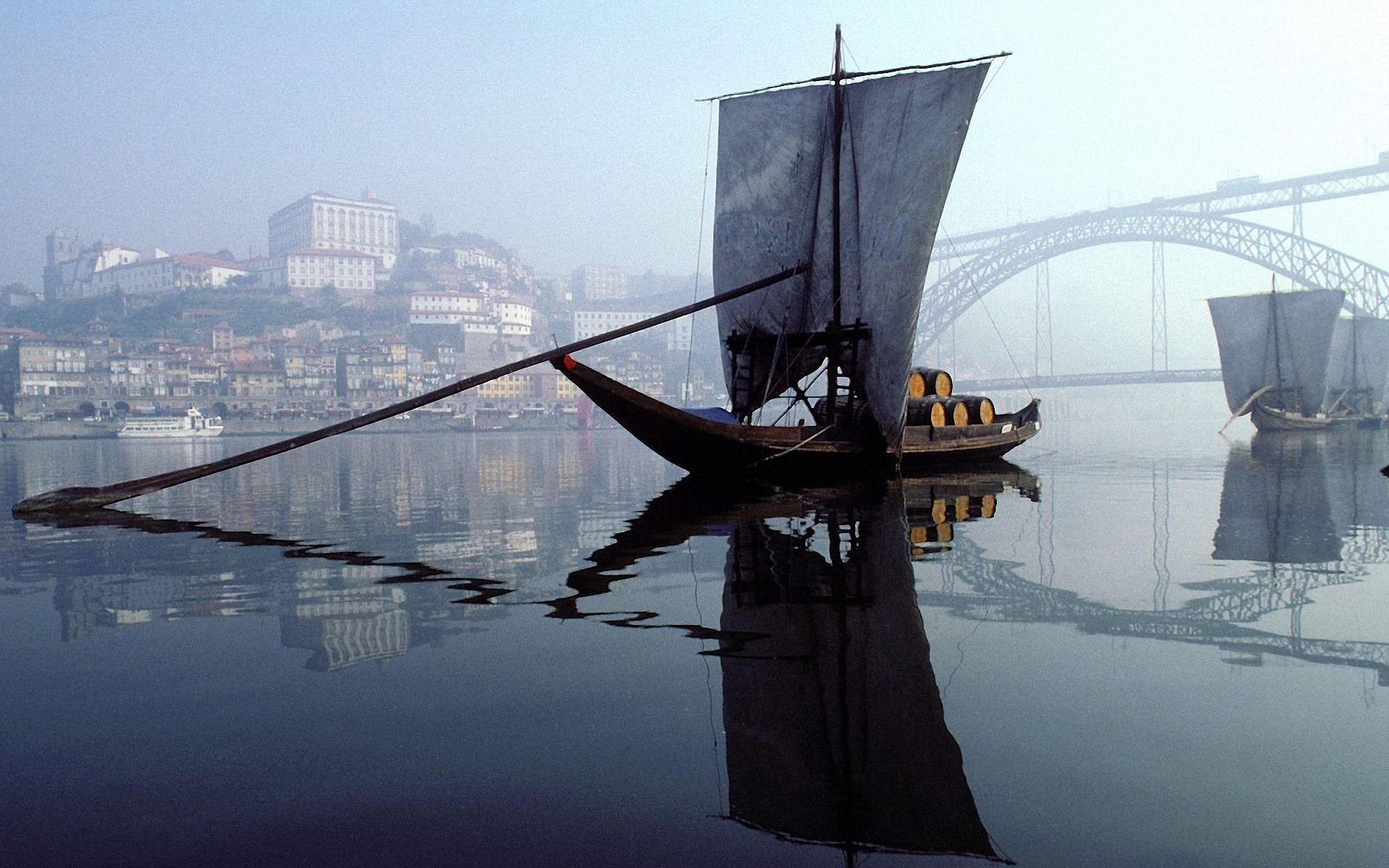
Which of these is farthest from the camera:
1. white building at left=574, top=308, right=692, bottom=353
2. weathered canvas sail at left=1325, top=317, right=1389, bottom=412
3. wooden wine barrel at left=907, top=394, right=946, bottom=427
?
white building at left=574, top=308, right=692, bottom=353

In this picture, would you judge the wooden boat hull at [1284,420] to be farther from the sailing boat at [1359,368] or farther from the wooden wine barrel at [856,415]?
the wooden wine barrel at [856,415]

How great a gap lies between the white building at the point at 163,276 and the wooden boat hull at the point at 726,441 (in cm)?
17304

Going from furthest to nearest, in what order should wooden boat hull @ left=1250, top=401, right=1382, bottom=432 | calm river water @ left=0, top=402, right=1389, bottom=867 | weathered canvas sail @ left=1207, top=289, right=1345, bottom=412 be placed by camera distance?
wooden boat hull @ left=1250, top=401, right=1382, bottom=432 → weathered canvas sail @ left=1207, top=289, right=1345, bottom=412 → calm river water @ left=0, top=402, right=1389, bottom=867

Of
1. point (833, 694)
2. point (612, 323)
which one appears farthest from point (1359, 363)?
point (612, 323)

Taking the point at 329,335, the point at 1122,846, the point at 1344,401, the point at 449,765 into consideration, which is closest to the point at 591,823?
the point at 449,765

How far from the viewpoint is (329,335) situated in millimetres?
153875

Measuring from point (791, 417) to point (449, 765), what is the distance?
86056 millimetres

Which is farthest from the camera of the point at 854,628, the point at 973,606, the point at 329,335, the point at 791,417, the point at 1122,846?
the point at 329,335

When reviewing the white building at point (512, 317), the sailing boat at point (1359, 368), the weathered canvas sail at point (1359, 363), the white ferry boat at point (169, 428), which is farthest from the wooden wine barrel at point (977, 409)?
the white building at point (512, 317)

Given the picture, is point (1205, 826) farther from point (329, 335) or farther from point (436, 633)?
point (329, 335)

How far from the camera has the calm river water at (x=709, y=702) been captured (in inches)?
123

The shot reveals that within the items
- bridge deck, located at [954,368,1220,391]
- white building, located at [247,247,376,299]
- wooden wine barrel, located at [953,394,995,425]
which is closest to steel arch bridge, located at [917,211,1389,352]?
bridge deck, located at [954,368,1220,391]

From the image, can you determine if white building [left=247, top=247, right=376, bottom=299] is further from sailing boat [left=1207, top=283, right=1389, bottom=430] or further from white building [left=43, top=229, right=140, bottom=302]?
sailing boat [left=1207, top=283, right=1389, bottom=430]

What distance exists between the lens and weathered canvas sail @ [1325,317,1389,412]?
203 ft
